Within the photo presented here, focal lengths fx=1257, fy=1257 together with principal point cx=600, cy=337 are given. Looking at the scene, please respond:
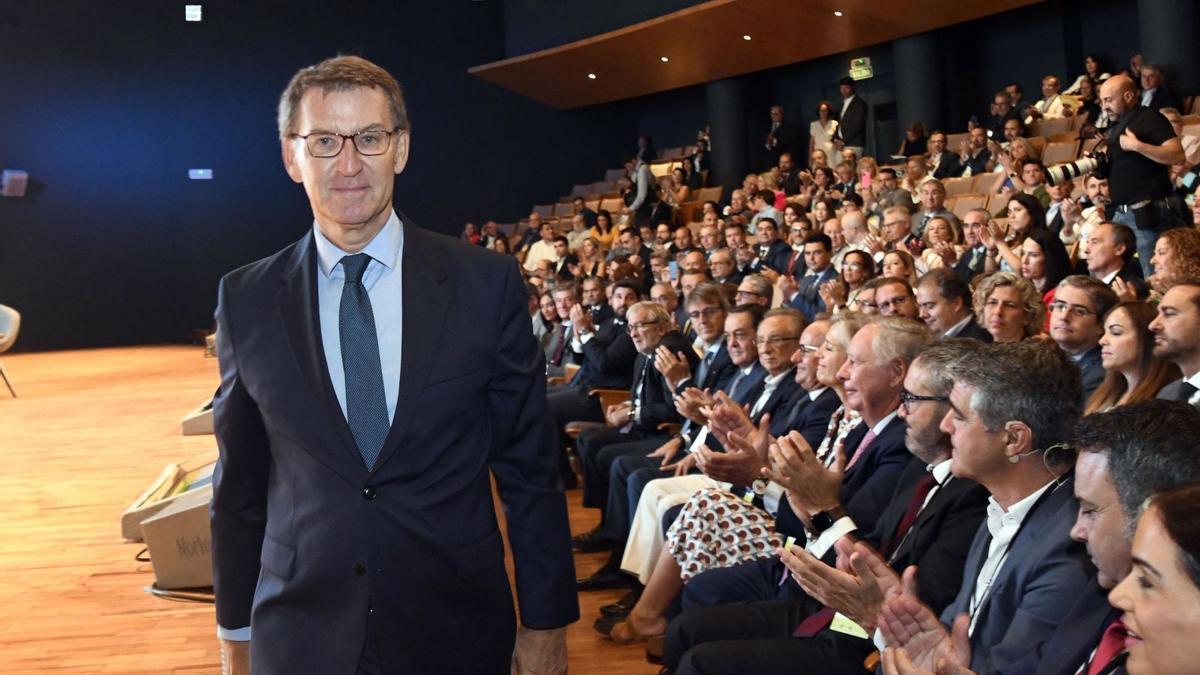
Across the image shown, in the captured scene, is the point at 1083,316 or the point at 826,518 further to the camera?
the point at 1083,316

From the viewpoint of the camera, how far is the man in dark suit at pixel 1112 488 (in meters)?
1.71

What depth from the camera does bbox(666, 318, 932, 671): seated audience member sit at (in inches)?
113

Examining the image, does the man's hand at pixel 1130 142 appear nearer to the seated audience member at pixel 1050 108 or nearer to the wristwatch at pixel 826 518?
the wristwatch at pixel 826 518

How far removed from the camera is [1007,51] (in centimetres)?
1283

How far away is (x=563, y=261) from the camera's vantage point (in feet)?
39.4

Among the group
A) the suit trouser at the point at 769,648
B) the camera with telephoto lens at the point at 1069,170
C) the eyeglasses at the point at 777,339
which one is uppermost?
the camera with telephoto lens at the point at 1069,170

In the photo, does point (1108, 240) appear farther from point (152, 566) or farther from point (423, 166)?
point (423, 166)

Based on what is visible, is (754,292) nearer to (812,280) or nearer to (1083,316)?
(812,280)

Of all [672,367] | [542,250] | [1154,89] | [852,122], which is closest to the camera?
[672,367]

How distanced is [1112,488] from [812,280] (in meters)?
5.48

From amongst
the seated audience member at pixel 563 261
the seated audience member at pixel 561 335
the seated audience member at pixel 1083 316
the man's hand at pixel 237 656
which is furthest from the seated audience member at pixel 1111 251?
the seated audience member at pixel 563 261

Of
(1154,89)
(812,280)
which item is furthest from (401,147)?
(1154,89)

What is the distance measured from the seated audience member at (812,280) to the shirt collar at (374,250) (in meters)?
5.42

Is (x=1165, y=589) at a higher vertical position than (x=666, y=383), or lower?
lower
